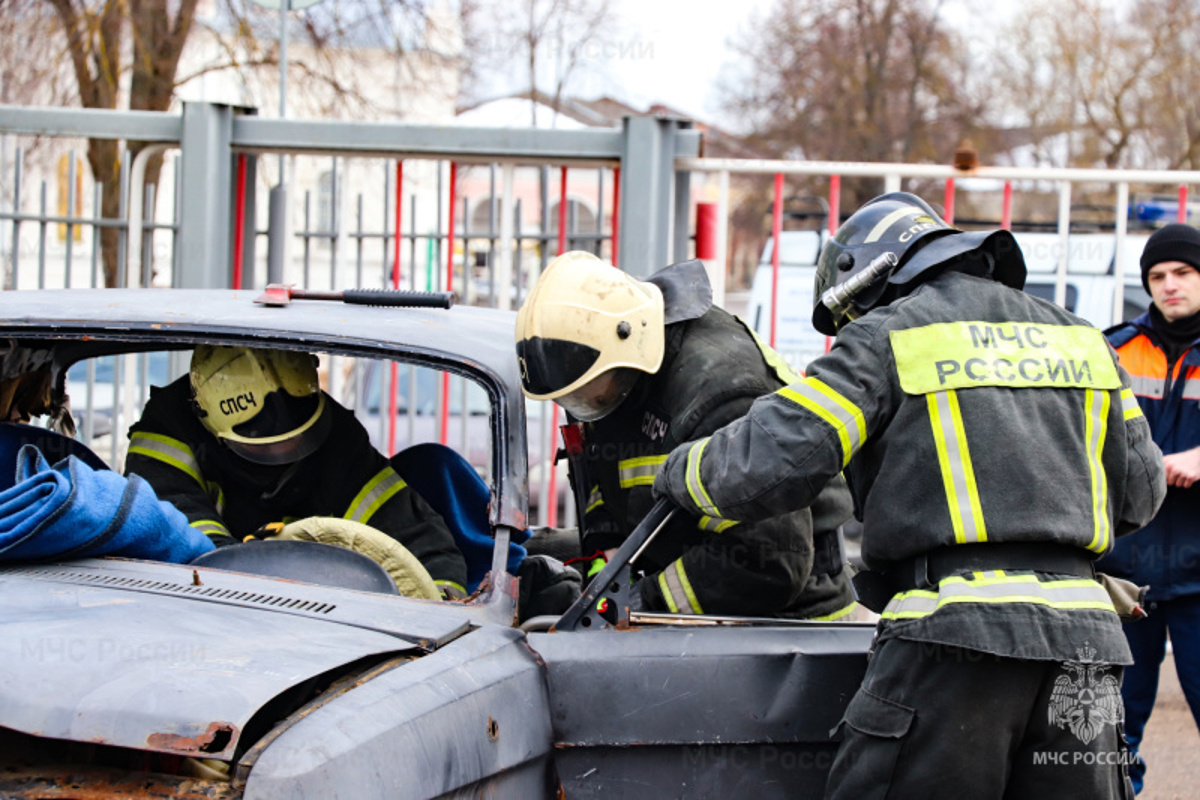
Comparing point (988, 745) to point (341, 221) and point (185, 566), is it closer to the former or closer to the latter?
point (185, 566)

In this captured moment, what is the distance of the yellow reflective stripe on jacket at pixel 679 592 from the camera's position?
2570 millimetres

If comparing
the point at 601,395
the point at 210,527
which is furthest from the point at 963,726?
the point at 210,527

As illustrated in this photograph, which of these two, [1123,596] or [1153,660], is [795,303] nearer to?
[1153,660]

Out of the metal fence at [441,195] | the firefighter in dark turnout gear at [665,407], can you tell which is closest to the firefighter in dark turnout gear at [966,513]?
the firefighter in dark turnout gear at [665,407]

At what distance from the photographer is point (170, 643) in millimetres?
1921

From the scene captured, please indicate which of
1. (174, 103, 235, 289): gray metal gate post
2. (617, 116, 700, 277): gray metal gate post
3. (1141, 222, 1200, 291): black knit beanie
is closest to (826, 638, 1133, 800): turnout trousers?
(1141, 222, 1200, 291): black knit beanie

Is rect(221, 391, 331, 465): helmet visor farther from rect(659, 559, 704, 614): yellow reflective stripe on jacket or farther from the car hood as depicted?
rect(659, 559, 704, 614): yellow reflective stripe on jacket

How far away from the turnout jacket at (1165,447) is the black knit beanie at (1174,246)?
21cm

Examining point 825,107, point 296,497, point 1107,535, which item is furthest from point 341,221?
point 825,107

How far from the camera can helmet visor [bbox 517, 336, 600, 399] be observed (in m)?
2.67

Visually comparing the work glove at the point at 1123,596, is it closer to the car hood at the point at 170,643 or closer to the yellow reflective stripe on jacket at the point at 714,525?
the yellow reflective stripe on jacket at the point at 714,525

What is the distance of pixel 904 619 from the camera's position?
2.23 m

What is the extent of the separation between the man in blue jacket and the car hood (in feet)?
7.87

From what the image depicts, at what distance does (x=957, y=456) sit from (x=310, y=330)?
136cm
